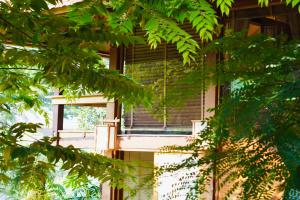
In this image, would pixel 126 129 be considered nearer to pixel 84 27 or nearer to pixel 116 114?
pixel 116 114

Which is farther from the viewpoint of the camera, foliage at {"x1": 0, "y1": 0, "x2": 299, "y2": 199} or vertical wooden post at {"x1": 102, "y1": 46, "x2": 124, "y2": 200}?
vertical wooden post at {"x1": 102, "y1": 46, "x2": 124, "y2": 200}

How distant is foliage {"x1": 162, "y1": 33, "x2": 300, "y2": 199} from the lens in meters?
0.77

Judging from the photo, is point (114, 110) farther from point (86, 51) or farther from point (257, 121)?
point (257, 121)

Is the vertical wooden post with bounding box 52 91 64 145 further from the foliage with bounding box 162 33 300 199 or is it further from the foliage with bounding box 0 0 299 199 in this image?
the foliage with bounding box 162 33 300 199

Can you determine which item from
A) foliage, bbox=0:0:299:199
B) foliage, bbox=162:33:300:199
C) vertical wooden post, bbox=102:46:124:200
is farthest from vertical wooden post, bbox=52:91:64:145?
foliage, bbox=162:33:300:199

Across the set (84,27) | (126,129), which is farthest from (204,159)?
(126,129)

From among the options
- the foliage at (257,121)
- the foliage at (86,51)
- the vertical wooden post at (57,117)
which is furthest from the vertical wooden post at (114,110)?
the foliage at (257,121)

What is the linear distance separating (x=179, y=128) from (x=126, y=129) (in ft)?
2.74

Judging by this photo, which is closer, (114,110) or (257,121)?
(257,121)

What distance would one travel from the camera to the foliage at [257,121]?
768 mm

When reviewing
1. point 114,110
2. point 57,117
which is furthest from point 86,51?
point 57,117

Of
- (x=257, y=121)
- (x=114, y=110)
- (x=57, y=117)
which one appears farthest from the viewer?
(x=57, y=117)

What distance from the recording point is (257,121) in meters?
0.79

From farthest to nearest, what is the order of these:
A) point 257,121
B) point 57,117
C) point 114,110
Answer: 1. point 57,117
2. point 114,110
3. point 257,121
